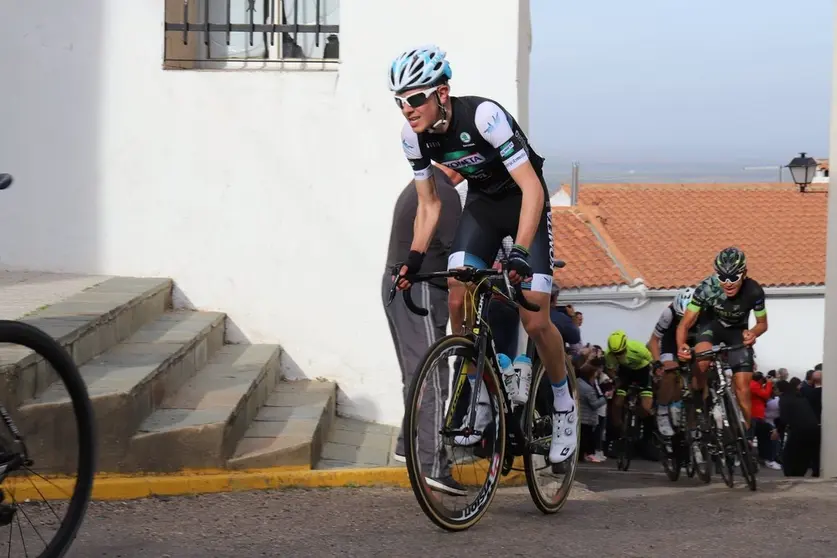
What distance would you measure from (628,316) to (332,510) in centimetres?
3270

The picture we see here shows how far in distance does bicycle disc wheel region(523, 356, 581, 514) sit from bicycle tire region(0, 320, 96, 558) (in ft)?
7.49

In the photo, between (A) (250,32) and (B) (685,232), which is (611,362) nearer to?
(A) (250,32)

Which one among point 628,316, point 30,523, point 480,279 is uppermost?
point 480,279

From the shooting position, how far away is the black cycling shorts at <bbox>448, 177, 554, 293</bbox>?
5559mm

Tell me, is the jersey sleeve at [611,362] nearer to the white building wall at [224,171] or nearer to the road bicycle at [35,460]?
the white building wall at [224,171]

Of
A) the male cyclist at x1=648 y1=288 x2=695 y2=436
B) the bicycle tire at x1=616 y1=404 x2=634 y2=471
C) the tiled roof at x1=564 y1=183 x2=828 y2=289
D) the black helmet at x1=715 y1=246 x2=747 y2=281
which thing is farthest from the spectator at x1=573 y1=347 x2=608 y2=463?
the tiled roof at x1=564 y1=183 x2=828 y2=289

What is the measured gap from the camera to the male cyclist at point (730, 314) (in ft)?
32.4

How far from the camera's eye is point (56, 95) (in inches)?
348

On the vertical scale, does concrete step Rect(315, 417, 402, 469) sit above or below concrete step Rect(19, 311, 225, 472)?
below

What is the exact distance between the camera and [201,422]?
617 cm

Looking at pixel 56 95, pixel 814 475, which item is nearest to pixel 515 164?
pixel 56 95

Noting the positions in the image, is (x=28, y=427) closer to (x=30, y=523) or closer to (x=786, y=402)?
(x=30, y=523)

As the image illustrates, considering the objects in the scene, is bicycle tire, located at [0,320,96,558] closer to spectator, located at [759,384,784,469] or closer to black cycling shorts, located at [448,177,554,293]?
black cycling shorts, located at [448,177,554,293]

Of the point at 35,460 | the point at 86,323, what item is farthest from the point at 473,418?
the point at 86,323
